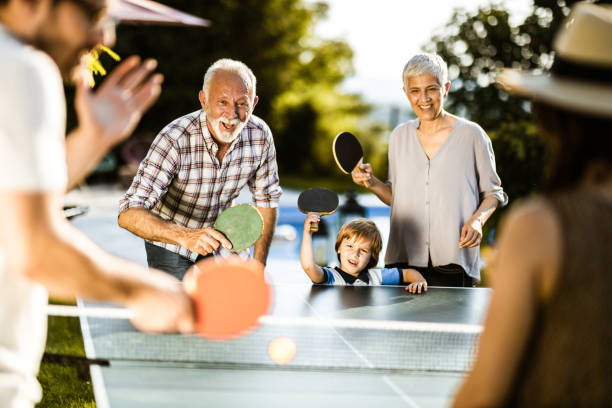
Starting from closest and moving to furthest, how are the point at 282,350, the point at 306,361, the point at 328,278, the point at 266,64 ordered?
the point at 306,361 < the point at 282,350 < the point at 328,278 < the point at 266,64

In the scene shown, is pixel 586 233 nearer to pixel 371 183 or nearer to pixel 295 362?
pixel 295 362

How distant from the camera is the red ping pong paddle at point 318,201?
4027 mm

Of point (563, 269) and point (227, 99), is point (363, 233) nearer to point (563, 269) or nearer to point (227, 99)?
point (227, 99)

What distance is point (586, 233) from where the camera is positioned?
117cm

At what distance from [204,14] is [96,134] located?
22803mm

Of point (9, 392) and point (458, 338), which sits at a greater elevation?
point (9, 392)

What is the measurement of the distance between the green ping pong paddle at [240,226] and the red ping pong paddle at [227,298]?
1659mm

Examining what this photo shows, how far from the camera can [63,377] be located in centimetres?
479

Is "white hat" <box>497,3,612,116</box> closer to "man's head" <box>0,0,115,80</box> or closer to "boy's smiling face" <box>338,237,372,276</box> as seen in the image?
"man's head" <box>0,0,115,80</box>

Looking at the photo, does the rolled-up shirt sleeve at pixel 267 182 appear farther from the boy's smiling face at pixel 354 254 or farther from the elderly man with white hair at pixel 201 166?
the boy's smiling face at pixel 354 254

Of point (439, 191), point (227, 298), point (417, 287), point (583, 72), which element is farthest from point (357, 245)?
point (583, 72)

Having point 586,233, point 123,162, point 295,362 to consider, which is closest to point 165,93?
point 123,162

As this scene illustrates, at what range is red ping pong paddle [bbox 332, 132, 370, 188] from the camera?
13.8 ft

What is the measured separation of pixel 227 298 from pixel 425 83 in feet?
8.34
